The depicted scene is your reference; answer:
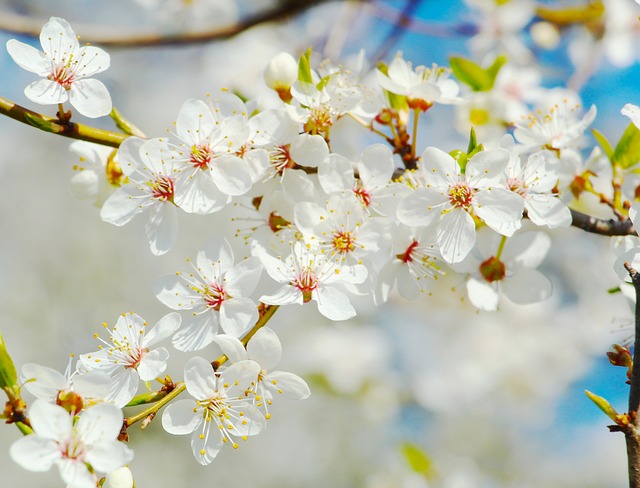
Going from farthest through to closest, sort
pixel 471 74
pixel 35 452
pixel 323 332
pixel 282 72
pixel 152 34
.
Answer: pixel 323 332, pixel 152 34, pixel 471 74, pixel 282 72, pixel 35 452

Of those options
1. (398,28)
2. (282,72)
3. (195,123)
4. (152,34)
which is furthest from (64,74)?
(398,28)

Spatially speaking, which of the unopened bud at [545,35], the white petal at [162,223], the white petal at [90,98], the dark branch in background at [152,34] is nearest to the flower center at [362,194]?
the white petal at [162,223]

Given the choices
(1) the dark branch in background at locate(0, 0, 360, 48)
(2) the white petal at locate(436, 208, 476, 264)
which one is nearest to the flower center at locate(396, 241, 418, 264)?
(2) the white petal at locate(436, 208, 476, 264)

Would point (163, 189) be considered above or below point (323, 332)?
above

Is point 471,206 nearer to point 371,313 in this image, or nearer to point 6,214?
point 371,313

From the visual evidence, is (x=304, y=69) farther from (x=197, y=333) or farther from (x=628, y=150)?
(x=628, y=150)

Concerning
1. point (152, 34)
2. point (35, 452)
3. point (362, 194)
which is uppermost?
point (362, 194)

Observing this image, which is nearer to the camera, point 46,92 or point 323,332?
point 46,92

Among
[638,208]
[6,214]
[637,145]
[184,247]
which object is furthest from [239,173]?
[6,214]
